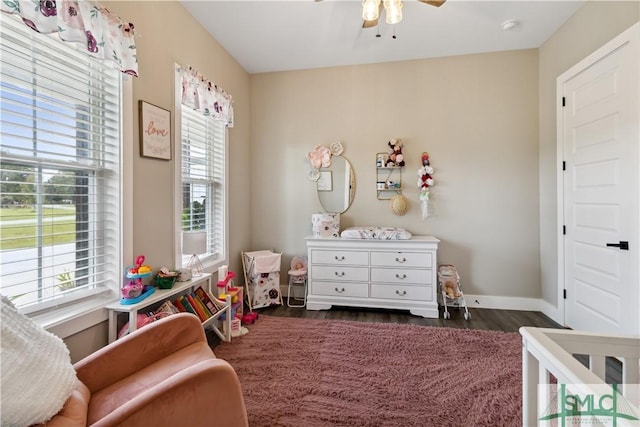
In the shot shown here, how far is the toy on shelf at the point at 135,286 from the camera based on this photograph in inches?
65.8

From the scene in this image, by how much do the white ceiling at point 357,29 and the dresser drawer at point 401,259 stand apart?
2.17 metres

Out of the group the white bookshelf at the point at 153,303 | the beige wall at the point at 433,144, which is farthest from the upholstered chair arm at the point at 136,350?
the beige wall at the point at 433,144

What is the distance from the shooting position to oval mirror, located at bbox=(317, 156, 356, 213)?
334 cm

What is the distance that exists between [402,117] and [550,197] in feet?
5.64

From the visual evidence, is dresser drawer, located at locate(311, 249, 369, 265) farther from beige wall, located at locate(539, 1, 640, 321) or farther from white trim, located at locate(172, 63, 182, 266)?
beige wall, located at locate(539, 1, 640, 321)

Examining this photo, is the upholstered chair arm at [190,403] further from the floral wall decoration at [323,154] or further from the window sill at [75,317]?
the floral wall decoration at [323,154]

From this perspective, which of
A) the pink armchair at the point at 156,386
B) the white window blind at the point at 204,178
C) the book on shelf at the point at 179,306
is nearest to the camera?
the pink armchair at the point at 156,386

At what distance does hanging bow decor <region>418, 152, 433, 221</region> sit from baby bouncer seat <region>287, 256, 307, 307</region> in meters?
1.52

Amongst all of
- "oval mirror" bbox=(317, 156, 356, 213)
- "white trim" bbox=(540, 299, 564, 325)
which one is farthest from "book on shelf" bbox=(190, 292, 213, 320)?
"white trim" bbox=(540, 299, 564, 325)

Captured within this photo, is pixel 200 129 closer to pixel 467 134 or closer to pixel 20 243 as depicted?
pixel 20 243

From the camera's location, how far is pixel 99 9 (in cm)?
152

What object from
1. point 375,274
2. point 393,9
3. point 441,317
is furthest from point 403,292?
point 393,9

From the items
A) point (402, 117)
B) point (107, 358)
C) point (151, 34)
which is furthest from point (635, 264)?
point (151, 34)

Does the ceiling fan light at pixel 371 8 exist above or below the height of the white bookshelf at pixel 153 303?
above
